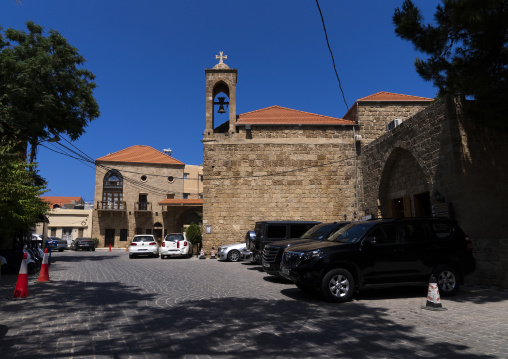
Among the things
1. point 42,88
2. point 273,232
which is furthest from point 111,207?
point 273,232

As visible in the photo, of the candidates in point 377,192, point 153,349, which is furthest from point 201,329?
point 377,192

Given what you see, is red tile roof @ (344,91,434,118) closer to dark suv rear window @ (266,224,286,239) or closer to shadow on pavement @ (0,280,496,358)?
dark suv rear window @ (266,224,286,239)

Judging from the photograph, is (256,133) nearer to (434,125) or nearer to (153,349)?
(434,125)

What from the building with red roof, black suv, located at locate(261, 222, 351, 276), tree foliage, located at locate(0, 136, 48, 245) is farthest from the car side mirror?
the building with red roof

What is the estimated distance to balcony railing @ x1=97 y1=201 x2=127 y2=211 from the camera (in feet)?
134

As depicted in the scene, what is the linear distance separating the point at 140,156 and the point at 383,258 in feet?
134

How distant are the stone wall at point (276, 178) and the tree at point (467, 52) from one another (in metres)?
10.1

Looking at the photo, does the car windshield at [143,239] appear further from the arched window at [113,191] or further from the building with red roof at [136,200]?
the arched window at [113,191]

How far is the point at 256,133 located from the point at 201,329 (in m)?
16.1

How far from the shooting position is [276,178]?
20.0 metres

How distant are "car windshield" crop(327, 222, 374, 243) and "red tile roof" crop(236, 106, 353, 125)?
12859 mm

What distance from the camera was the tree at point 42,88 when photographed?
52.7 feet

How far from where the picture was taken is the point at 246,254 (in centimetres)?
1634

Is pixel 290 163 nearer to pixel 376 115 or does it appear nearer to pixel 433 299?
pixel 376 115
